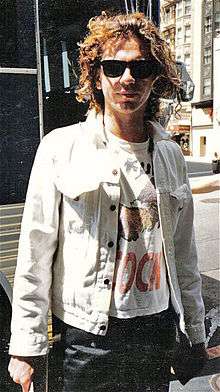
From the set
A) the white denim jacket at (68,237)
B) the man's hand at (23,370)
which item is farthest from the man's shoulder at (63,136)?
the man's hand at (23,370)

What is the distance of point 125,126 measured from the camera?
4.31 feet

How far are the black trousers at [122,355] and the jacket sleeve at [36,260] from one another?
93mm

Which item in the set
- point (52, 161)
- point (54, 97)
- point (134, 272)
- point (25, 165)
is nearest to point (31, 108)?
point (54, 97)

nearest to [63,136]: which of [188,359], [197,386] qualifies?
[188,359]

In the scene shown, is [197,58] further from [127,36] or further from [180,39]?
[127,36]

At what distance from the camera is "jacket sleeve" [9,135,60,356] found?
4.03 feet

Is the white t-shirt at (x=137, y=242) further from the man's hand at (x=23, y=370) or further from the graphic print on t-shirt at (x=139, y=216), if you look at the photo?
the man's hand at (x=23, y=370)

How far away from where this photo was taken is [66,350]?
1.32 metres

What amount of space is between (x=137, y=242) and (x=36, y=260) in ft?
0.92

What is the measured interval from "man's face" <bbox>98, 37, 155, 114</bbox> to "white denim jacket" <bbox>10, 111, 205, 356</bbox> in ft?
0.30

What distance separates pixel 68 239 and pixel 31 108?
0.66m

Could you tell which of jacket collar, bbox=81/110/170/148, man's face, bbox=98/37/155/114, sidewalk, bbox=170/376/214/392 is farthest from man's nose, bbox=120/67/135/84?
sidewalk, bbox=170/376/214/392

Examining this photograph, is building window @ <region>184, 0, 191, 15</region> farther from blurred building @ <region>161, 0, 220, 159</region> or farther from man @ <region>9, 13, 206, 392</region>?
man @ <region>9, 13, 206, 392</region>

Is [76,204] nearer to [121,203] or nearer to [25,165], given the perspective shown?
[121,203]
